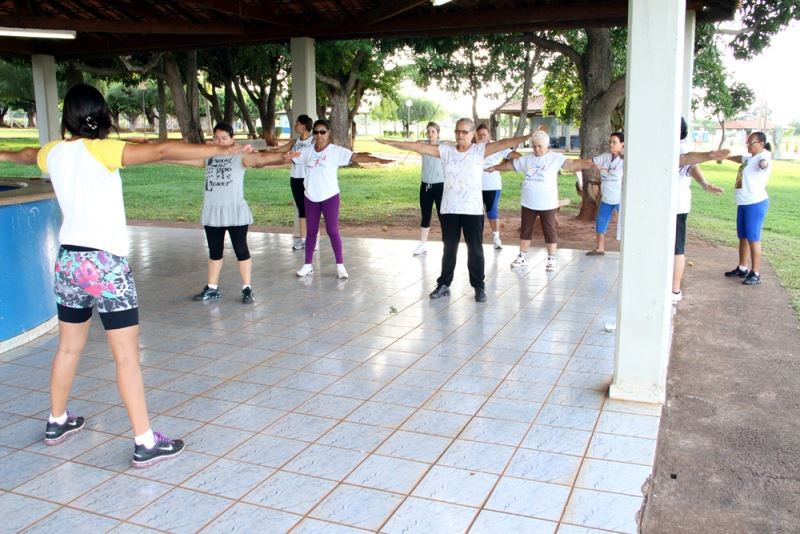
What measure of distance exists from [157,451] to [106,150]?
149cm

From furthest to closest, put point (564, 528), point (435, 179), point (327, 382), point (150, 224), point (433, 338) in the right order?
point (150, 224)
point (435, 179)
point (433, 338)
point (327, 382)
point (564, 528)

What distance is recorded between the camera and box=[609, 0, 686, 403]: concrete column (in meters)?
3.95

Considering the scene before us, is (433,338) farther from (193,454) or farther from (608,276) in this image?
(608,276)

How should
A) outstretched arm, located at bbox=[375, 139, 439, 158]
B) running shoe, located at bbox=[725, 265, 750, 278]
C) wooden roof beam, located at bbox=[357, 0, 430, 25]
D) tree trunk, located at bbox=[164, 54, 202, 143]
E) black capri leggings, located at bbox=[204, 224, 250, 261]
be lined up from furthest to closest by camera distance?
tree trunk, located at bbox=[164, 54, 202, 143], running shoe, located at bbox=[725, 265, 750, 278], wooden roof beam, located at bbox=[357, 0, 430, 25], black capri leggings, located at bbox=[204, 224, 250, 261], outstretched arm, located at bbox=[375, 139, 439, 158]

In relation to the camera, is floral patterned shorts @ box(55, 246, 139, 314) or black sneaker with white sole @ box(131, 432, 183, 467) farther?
black sneaker with white sole @ box(131, 432, 183, 467)

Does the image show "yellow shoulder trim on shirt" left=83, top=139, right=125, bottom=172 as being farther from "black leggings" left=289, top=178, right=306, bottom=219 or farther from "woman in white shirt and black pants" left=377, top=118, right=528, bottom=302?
"black leggings" left=289, top=178, right=306, bottom=219

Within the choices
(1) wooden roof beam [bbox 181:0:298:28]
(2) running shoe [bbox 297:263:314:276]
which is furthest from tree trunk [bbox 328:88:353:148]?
(2) running shoe [bbox 297:263:314:276]

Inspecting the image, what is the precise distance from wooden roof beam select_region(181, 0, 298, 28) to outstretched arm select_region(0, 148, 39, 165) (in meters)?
4.05

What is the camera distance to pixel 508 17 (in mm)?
8828

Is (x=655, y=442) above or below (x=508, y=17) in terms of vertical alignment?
below

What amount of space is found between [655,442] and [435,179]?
5360 millimetres

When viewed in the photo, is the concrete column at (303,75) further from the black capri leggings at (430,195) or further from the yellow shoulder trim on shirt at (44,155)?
the yellow shoulder trim on shirt at (44,155)

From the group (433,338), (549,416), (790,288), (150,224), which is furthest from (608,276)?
(150,224)

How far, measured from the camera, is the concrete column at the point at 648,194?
3.95 metres
